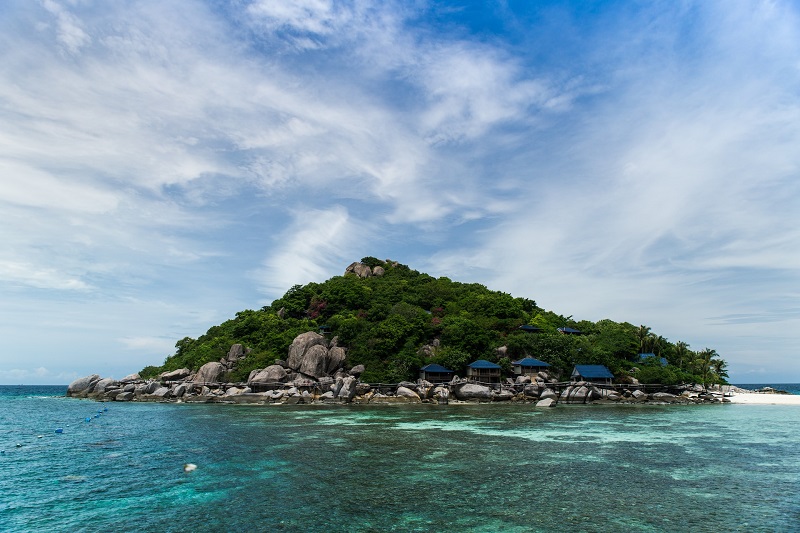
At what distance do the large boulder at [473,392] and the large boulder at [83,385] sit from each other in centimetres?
6202

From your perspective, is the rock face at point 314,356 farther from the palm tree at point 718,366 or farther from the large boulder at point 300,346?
the palm tree at point 718,366

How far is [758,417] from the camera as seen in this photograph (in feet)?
139

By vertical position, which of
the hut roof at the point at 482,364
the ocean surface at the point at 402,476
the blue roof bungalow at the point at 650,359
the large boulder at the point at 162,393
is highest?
the blue roof bungalow at the point at 650,359

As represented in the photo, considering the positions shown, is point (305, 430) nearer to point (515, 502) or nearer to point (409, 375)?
point (515, 502)

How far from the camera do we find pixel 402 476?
19.1 m

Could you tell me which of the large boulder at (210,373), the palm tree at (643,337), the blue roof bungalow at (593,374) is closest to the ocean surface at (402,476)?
the blue roof bungalow at (593,374)

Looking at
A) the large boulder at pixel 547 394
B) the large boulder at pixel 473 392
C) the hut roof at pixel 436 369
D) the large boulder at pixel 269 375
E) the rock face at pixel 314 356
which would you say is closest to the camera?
the large boulder at pixel 547 394

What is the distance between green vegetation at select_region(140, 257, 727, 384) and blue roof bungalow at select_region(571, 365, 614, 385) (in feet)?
7.47

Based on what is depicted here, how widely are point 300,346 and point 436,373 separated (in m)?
20.1

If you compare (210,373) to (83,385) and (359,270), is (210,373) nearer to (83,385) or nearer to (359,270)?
(83,385)

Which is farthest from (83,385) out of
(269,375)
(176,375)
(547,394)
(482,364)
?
(547,394)

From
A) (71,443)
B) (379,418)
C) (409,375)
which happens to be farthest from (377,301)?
(71,443)

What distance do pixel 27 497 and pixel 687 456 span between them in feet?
101

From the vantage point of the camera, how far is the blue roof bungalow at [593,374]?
58575mm
